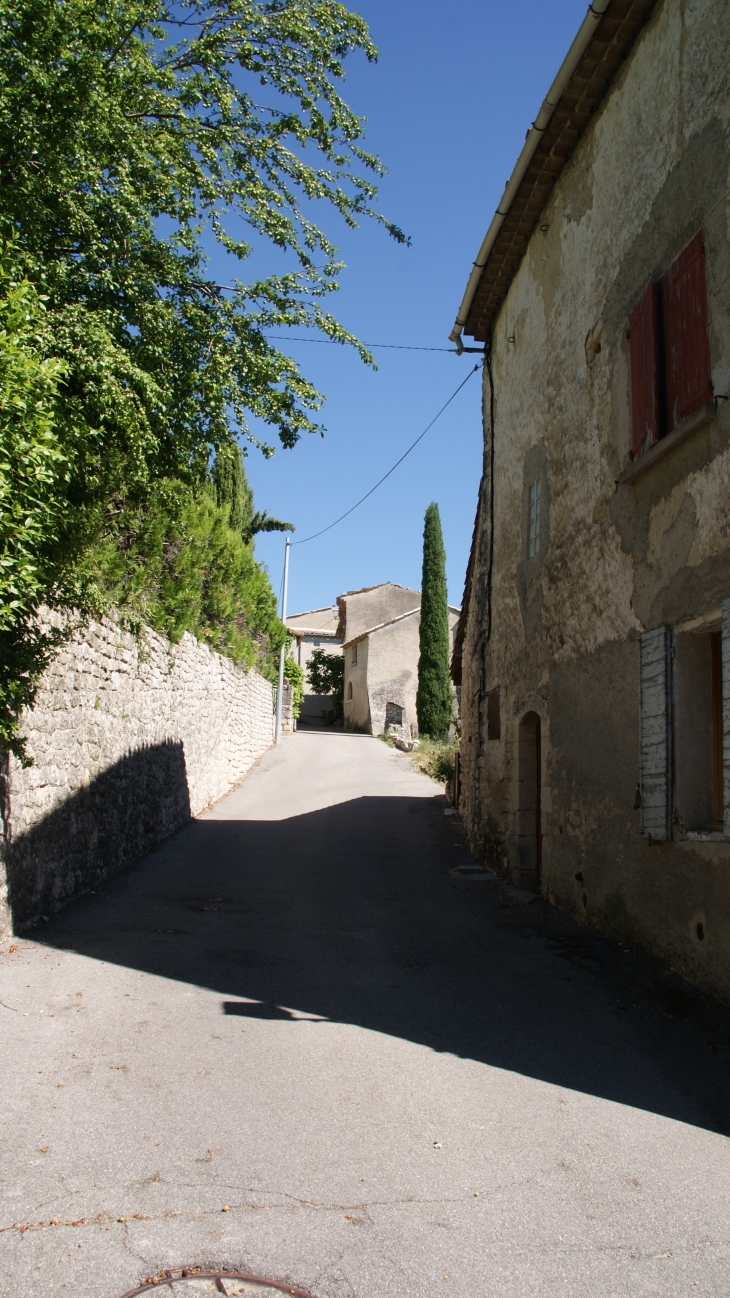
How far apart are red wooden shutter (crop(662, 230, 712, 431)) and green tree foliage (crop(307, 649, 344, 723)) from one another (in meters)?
40.2

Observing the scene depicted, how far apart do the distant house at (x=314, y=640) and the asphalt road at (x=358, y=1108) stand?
34.0 m

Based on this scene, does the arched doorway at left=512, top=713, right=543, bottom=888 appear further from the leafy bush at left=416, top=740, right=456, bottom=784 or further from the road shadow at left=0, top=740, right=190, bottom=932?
the leafy bush at left=416, top=740, right=456, bottom=784

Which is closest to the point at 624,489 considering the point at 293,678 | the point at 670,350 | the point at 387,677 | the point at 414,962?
the point at 670,350

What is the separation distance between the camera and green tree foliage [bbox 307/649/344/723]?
4612cm

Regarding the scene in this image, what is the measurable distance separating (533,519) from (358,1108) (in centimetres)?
680

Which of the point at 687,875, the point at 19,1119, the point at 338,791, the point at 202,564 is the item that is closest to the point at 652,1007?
the point at 687,875

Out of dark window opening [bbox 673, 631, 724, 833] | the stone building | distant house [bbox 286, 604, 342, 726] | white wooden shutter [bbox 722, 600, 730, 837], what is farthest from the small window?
distant house [bbox 286, 604, 342, 726]

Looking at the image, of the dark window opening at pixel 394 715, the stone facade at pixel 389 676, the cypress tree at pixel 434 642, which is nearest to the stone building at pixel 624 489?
the cypress tree at pixel 434 642

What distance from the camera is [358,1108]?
150 inches

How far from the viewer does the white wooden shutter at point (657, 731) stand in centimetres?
579

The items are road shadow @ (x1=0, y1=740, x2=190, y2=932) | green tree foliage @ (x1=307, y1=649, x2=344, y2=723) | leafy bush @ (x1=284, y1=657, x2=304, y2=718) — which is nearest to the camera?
road shadow @ (x1=0, y1=740, x2=190, y2=932)

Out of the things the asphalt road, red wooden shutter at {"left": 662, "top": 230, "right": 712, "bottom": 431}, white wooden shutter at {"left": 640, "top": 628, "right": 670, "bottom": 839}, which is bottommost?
the asphalt road

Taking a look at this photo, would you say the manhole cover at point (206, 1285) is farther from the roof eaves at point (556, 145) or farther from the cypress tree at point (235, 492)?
the cypress tree at point (235, 492)

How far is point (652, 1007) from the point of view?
205 inches
